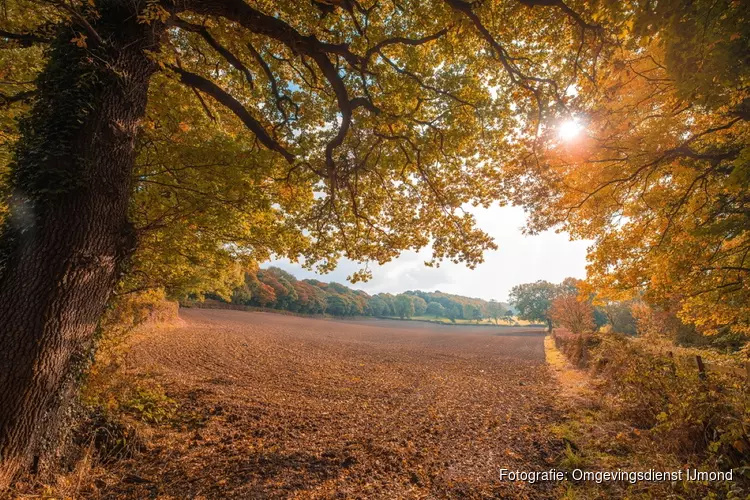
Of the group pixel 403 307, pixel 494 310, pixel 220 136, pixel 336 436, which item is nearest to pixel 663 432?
pixel 336 436

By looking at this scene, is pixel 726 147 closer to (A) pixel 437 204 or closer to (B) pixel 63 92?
(A) pixel 437 204

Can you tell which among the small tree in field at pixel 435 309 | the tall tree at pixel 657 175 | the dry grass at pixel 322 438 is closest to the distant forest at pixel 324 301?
the small tree in field at pixel 435 309

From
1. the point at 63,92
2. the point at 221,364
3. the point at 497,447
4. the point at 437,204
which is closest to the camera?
the point at 63,92

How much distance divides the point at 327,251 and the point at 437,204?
363 cm

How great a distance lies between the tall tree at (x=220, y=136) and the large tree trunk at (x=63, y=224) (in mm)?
20

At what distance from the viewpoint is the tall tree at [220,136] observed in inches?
134

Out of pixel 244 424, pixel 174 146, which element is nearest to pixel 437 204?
pixel 174 146

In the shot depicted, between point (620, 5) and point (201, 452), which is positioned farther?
point (201, 452)

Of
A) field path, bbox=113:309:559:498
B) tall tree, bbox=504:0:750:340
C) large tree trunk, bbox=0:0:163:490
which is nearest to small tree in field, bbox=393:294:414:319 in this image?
field path, bbox=113:309:559:498

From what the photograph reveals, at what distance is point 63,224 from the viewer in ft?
11.4

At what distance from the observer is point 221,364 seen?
11.5 metres

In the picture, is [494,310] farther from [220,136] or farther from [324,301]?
[220,136]

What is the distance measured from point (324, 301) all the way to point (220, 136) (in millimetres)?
68845

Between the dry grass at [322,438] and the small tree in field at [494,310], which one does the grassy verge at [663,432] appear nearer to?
the dry grass at [322,438]
